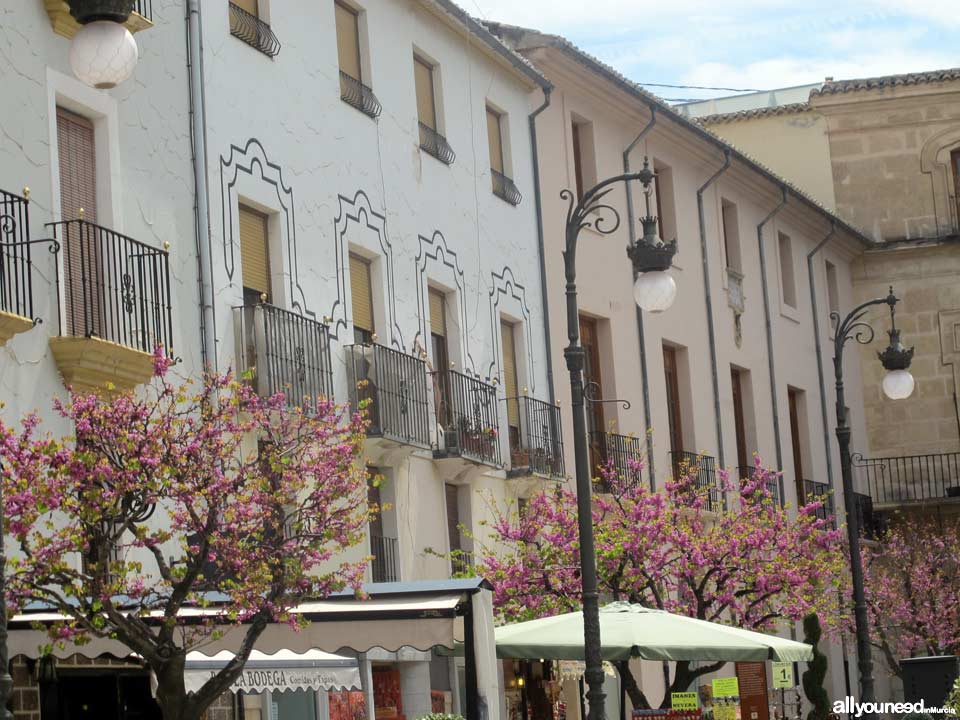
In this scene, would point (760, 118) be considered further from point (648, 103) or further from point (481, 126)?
point (481, 126)

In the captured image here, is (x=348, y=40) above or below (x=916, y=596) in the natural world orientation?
above

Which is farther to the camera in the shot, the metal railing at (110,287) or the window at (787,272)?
the window at (787,272)

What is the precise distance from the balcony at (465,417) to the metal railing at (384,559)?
150 centimetres

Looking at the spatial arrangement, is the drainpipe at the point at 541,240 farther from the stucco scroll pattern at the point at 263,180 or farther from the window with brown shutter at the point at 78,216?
the window with brown shutter at the point at 78,216

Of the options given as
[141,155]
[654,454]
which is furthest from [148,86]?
[654,454]

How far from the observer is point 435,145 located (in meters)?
25.1

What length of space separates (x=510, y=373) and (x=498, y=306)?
94 cm

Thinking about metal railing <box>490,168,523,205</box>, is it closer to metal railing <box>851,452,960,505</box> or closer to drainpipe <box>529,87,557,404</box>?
drainpipe <box>529,87,557,404</box>

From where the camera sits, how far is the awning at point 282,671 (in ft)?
52.4

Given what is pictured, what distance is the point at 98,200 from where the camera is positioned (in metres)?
17.5

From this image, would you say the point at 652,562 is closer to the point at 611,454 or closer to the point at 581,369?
the point at 611,454

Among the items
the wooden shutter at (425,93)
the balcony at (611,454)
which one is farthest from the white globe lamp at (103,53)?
the balcony at (611,454)

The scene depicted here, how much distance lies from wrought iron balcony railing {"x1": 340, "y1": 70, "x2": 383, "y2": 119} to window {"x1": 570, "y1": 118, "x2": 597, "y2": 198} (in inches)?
297

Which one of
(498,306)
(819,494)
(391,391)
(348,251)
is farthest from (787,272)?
(391,391)
